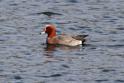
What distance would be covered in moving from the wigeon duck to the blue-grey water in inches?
11.3

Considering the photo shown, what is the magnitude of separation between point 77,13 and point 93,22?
2.10m

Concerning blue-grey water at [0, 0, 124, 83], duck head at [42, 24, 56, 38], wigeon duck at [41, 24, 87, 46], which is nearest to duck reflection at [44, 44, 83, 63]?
blue-grey water at [0, 0, 124, 83]

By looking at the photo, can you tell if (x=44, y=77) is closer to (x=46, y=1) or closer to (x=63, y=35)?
(x=63, y=35)

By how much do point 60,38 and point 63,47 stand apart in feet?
2.20

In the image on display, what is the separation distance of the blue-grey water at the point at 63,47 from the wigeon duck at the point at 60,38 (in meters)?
0.29

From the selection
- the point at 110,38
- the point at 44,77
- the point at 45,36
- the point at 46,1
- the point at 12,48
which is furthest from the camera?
the point at 46,1

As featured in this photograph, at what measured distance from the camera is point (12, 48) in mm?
25422

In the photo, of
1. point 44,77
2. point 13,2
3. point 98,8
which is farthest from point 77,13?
point 44,77

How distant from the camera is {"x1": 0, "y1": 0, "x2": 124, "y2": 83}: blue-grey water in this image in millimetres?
21828

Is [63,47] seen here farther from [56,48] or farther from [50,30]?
[50,30]

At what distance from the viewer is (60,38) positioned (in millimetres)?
27391

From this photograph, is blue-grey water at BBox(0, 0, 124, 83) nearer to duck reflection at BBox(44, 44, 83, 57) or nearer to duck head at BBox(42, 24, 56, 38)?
duck reflection at BBox(44, 44, 83, 57)

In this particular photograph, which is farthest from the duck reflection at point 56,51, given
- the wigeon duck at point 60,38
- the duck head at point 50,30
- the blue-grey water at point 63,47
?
the duck head at point 50,30

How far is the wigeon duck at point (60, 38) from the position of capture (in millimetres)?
26773
